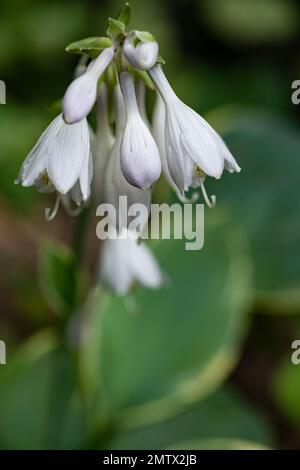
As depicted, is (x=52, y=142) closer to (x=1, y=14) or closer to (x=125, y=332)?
(x=125, y=332)

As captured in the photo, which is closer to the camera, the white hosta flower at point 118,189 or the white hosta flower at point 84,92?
the white hosta flower at point 84,92

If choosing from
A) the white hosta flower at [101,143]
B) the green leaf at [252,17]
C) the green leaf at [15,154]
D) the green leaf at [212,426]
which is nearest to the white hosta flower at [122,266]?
the white hosta flower at [101,143]

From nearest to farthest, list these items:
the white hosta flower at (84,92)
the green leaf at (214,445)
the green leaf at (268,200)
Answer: the white hosta flower at (84,92) → the green leaf at (214,445) → the green leaf at (268,200)

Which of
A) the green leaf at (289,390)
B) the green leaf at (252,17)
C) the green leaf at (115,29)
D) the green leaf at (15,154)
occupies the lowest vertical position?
the green leaf at (289,390)

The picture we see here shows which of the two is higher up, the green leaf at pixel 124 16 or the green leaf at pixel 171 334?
the green leaf at pixel 124 16

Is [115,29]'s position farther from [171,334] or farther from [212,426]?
[212,426]

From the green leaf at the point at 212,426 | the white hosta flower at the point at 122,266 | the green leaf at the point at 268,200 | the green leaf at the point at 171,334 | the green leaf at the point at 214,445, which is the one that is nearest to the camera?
the white hosta flower at the point at 122,266

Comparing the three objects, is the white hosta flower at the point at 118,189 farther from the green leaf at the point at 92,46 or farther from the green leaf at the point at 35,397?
the green leaf at the point at 35,397
